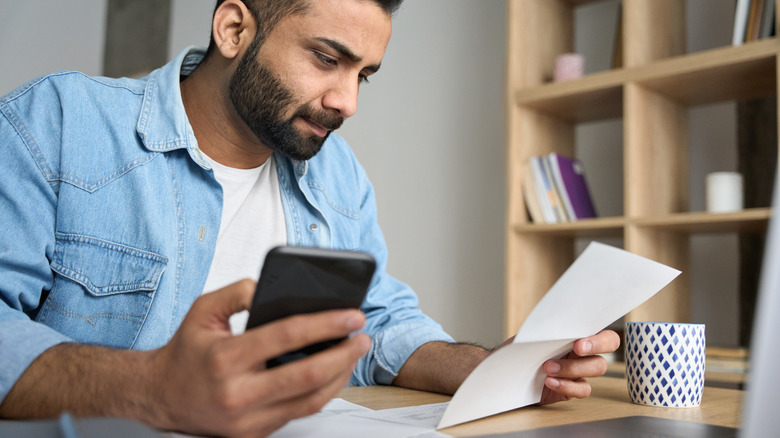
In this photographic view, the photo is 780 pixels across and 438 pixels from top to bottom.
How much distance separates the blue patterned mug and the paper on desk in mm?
112

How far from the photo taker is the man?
51 centimetres

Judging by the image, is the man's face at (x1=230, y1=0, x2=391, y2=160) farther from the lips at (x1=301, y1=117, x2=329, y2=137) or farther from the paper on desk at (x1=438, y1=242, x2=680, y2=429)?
the paper on desk at (x1=438, y1=242, x2=680, y2=429)

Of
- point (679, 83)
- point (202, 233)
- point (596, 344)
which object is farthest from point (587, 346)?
point (679, 83)

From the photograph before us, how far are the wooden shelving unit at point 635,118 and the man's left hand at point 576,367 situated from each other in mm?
1127

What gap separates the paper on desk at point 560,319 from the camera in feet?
2.06

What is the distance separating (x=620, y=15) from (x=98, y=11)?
2.51 meters

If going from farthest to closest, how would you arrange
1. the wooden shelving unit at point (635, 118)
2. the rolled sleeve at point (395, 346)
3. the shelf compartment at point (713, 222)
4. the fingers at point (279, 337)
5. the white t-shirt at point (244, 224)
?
the wooden shelving unit at point (635, 118) < the shelf compartment at point (713, 222) < the white t-shirt at point (244, 224) < the rolled sleeve at point (395, 346) < the fingers at point (279, 337)

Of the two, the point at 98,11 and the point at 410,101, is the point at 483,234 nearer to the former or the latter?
the point at 410,101

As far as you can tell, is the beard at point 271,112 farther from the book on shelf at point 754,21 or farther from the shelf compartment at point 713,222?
the book on shelf at point 754,21

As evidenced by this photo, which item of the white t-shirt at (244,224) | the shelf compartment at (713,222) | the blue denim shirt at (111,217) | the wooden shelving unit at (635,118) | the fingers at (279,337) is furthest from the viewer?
the wooden shelving unit at (635,118)

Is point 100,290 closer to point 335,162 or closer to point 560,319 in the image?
point 335,162

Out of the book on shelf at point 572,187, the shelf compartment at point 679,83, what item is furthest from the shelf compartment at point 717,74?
the book on shelf at point 572,187

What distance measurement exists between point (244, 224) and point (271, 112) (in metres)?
0.23

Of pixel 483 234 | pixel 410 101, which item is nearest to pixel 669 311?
pixel 483 234
